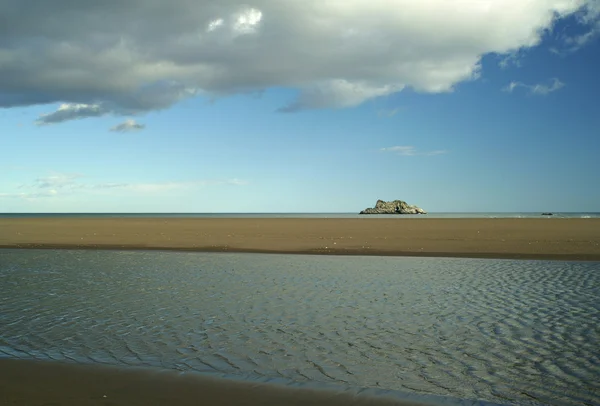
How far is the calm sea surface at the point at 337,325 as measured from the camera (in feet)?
25.8

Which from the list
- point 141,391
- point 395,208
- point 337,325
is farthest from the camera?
point 395,208

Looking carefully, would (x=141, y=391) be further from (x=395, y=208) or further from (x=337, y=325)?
(x=395, y=208)

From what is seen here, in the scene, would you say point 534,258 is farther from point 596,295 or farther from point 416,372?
point 416,372

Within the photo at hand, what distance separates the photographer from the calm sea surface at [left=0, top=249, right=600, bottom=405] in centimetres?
786

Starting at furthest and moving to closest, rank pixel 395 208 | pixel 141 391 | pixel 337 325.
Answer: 1. pixel 395 208
2. pixel 337 325
3. pixel 141 391

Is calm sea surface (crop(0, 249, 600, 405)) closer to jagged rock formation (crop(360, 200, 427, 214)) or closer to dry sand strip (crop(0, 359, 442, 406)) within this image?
dry sand strip (crop(0, 359, 442, 406))

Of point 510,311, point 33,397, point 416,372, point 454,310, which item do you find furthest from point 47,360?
point 510,311

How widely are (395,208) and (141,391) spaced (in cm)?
18444

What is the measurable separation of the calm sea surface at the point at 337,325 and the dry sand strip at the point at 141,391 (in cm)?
52

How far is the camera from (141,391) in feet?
23.2

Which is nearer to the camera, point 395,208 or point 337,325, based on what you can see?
point 337,325

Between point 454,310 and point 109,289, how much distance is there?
11632 mm

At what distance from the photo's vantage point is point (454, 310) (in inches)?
504

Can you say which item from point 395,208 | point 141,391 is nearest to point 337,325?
point 141,391
